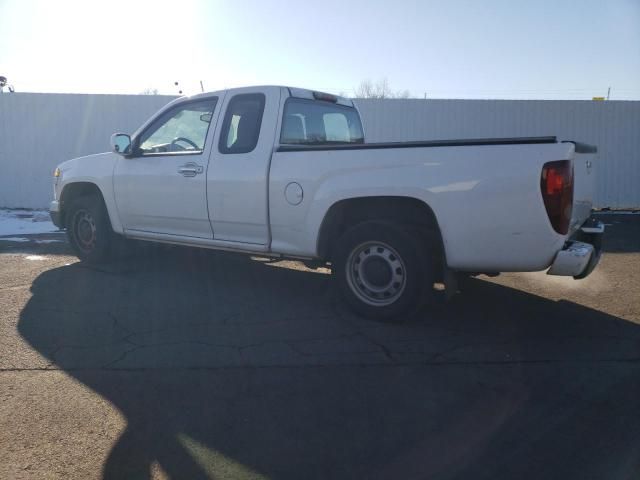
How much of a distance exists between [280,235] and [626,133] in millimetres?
12057

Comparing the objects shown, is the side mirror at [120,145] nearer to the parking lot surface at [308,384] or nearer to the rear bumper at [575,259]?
the parking lot surface at [308,384]

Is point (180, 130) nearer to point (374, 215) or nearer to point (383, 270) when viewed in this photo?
point (374, 215)

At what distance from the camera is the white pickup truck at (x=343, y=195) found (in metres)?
4.36

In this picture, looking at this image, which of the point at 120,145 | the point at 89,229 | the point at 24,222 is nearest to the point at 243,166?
the point at 120,145

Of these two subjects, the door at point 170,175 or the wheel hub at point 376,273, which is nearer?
the wheel hub at point 376,273

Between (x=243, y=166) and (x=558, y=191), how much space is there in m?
2.92

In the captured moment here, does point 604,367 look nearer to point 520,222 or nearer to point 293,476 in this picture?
point 520,222

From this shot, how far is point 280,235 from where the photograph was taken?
5.60 meters

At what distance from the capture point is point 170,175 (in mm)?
6391

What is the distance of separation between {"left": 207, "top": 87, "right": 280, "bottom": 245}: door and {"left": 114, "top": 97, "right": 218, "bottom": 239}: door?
164mm

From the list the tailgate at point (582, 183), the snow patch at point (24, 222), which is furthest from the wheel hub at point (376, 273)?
the snow patch at point (24, 222)

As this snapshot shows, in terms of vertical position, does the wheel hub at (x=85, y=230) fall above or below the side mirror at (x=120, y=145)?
below

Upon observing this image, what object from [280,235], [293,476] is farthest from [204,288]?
[293,476]

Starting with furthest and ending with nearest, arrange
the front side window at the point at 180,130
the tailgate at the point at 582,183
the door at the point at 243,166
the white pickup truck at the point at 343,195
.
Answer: the front side window at the point at 180,130 → the door at the point at 243,166 → the tailgate at the point at 582,183 → the white pickup truck at the point at 343,195
